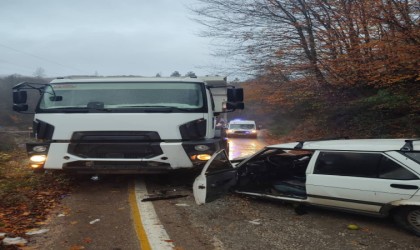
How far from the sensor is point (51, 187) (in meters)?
7.83

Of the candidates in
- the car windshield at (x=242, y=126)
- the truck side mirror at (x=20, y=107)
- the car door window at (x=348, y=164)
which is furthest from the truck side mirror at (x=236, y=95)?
the car windshield at (x=242, y=126)

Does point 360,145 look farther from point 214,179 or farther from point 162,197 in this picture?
point 162,197

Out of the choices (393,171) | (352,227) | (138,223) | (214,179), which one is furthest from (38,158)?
(393,171)

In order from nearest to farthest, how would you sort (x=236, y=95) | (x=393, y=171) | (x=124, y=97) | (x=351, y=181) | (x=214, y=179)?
(x=393, y=171)
(x=351, y=181)
(x=214, y=179)
(x=124, y=97)
(x=236, y=95)

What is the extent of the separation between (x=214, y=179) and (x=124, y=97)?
9.35 feet

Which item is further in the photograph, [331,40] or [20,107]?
A: [331,40]

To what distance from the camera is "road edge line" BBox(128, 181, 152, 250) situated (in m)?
4.59

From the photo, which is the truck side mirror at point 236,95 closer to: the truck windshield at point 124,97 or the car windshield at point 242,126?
the truck windshield at point 124,97

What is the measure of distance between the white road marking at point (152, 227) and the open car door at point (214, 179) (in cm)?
69

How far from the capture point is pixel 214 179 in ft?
19.0

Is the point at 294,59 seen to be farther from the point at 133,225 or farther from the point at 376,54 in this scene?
the point at 133,225

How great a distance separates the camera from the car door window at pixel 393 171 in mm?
4953

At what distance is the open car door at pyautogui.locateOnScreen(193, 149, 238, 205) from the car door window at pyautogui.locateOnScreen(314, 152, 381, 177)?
52.5 inches

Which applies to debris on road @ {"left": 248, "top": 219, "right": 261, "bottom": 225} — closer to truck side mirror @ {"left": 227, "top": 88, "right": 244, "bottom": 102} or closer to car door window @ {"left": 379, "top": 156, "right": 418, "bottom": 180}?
car door window @ {"left": 379, "top": 156, "right": 418, "bottom": 180}
